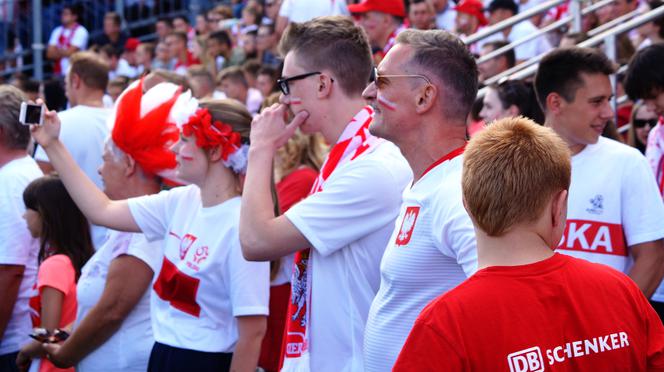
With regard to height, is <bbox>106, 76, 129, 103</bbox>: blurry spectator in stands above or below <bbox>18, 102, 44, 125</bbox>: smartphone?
below

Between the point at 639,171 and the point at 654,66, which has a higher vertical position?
the point at 654,66

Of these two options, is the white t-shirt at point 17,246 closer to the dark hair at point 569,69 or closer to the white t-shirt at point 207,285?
the white t-shirt at point 207,285

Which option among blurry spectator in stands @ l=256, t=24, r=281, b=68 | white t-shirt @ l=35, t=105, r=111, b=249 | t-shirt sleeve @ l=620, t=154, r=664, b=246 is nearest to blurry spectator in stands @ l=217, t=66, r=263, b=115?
blurry spectator in stands @ l=256, t=24, r=281, b=68

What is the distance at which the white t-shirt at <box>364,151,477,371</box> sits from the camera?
250cm

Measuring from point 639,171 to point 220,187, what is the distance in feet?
5.25

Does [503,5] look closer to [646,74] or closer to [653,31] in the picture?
[653,31]

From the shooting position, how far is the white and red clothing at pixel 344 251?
9.99 ft

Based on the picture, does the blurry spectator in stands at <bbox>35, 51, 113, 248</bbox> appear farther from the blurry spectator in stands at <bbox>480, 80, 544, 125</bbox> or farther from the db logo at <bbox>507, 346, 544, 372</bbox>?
the db logo at <bbox>507, 346, 544, 372</bbox>

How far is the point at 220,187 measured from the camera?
368 cm

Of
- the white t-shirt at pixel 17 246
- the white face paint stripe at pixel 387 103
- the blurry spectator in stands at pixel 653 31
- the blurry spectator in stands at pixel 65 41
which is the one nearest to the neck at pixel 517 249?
the white face paint stripe at pixel 387 103

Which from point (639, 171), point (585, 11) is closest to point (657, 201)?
point (639, 171)

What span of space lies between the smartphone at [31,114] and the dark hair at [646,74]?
258 cm

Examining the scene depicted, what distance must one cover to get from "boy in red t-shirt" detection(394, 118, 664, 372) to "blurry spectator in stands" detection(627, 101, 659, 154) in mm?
3337

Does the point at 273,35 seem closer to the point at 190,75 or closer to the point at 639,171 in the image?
the point at 190,75
